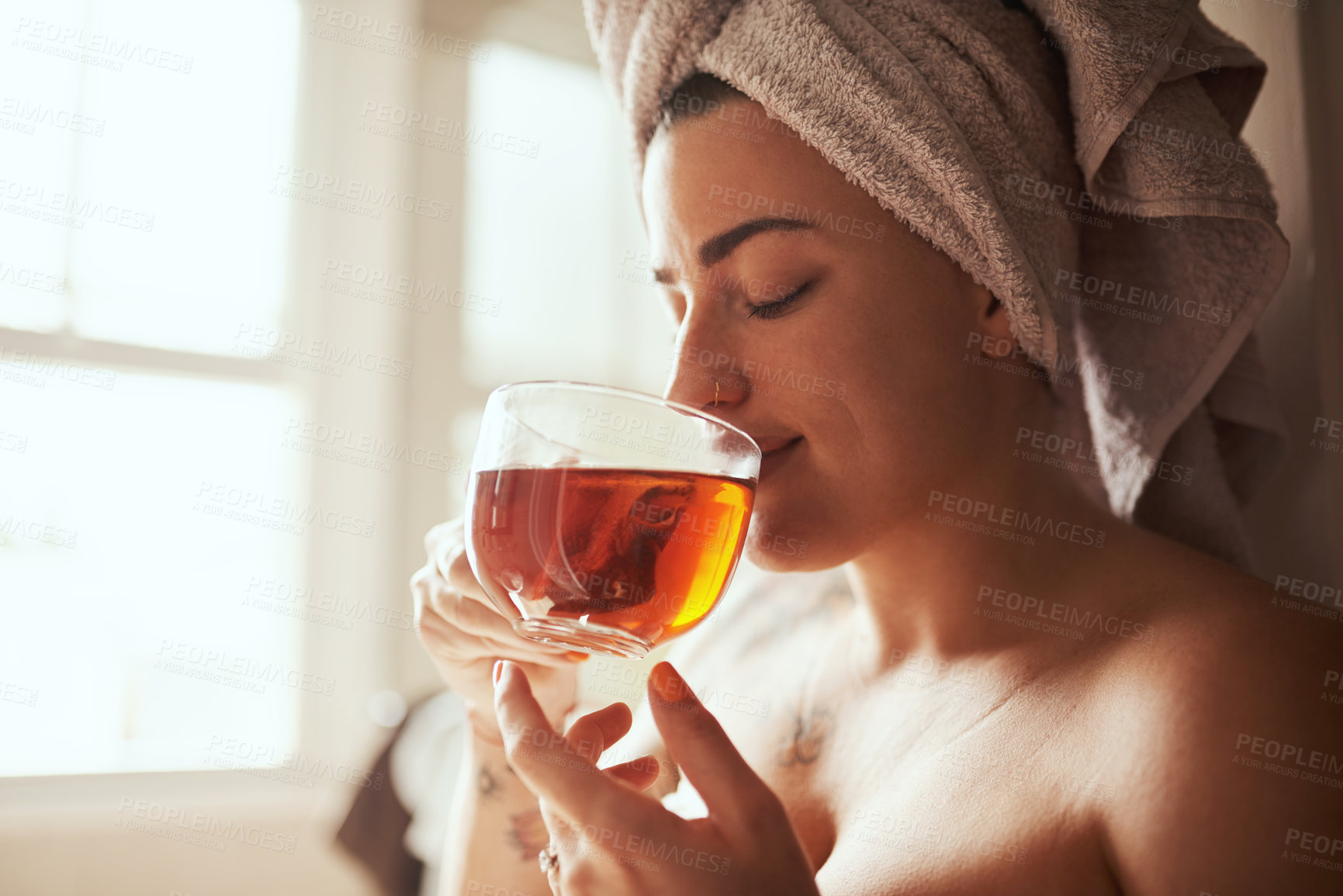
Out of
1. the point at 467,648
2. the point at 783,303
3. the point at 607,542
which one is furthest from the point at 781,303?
the point at 467,648

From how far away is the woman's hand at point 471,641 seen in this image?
862mm

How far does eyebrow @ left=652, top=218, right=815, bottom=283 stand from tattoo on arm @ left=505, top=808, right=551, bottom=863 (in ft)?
2.28

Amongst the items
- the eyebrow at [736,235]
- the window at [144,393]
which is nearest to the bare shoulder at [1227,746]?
the eyebrow at [736,235]

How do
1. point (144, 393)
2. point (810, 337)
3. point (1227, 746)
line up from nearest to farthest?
point (1227, 746), point (810, 337), point (144, 393)

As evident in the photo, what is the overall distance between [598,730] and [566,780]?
0.13 meters

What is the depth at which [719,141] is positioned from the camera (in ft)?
2.94

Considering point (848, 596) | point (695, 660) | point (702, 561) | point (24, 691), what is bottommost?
point (24, 691)

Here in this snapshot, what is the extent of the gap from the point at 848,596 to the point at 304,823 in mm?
1868

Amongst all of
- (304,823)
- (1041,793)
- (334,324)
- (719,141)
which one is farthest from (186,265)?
(1041,793)

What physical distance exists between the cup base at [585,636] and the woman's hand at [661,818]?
0.03 meters

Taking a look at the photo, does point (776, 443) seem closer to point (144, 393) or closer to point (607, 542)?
point (607, 542)

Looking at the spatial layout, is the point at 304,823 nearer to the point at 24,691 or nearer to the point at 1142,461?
the point at 24,691

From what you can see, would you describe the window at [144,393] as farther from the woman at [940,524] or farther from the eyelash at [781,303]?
the eyelash at [781,303]

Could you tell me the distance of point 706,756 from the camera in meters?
0.61
